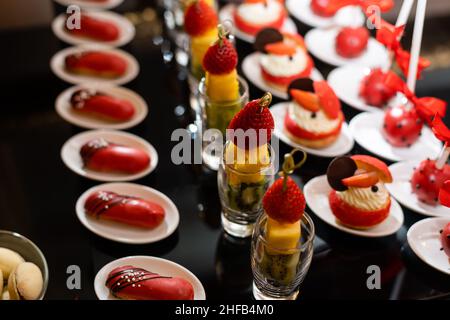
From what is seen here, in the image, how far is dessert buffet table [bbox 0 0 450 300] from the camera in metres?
1.54

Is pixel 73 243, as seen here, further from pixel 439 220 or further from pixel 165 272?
pixel 439 220

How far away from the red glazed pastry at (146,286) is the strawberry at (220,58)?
506 mm

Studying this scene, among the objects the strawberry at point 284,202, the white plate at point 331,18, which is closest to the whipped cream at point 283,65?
the white plate at point 331,18

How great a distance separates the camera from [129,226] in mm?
1604

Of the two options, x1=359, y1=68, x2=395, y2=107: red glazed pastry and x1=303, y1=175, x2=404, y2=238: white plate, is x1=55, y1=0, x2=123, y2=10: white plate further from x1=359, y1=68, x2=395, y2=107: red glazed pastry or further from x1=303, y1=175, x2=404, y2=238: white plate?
x1=303, y1=175, x2=404, y2=238: white plate

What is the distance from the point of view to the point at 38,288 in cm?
145

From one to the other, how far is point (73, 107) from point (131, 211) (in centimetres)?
47

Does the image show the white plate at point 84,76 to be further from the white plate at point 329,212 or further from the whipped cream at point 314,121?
the white plate at point 329,212

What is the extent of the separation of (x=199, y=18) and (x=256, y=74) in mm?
290

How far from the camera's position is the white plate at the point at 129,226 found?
1582 mm

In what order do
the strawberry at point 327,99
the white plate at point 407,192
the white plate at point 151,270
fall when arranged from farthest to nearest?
the strawberry at point 327,99, the white plate at point 407,192, the white plate at point 151,270

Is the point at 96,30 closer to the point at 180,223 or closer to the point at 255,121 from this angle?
the point at 180,223

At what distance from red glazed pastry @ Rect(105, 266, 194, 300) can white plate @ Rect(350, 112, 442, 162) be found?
2.27 feet
